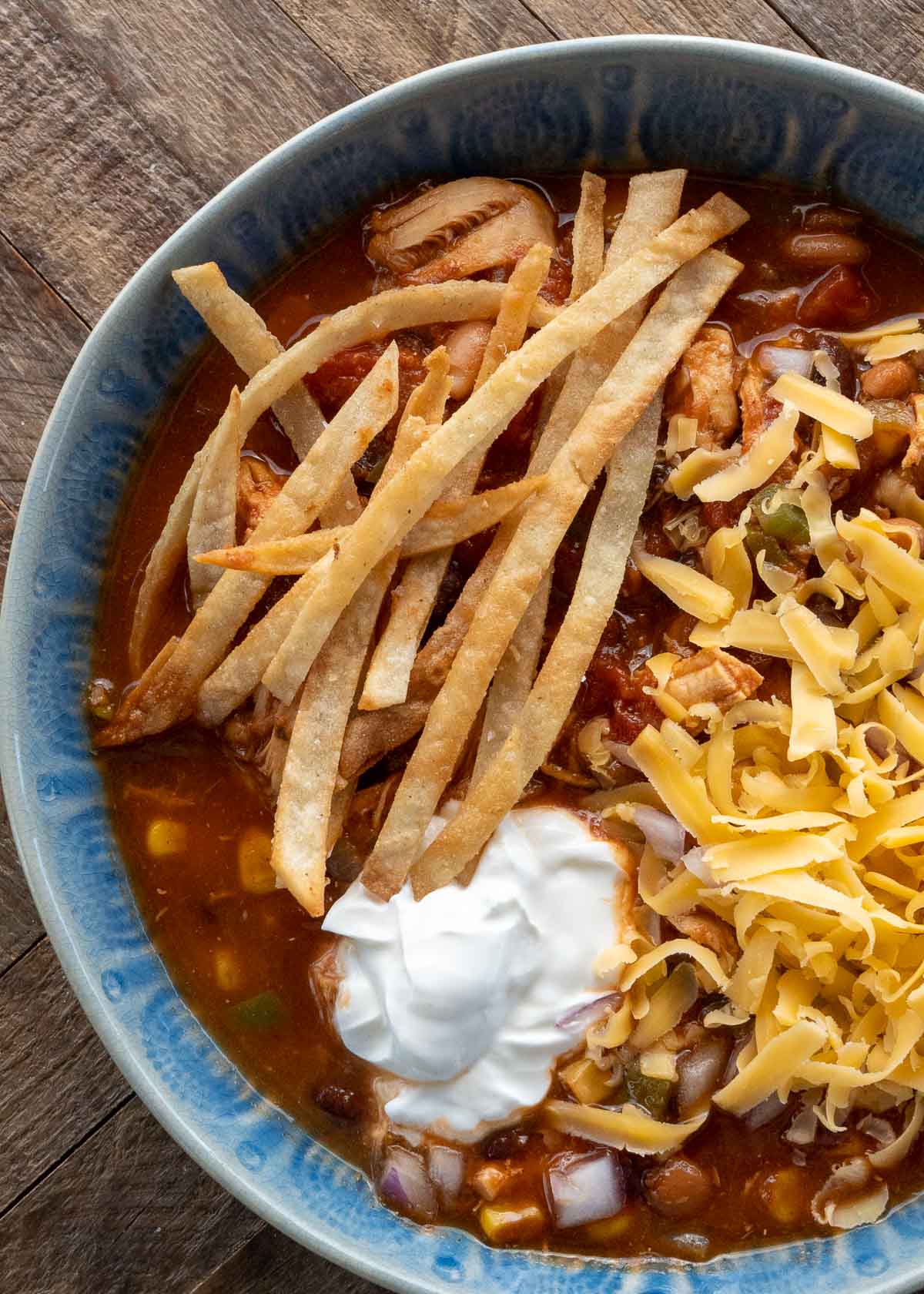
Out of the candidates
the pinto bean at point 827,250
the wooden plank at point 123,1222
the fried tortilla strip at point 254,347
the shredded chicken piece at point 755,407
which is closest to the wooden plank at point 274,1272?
the wooden plank at point 123,1222

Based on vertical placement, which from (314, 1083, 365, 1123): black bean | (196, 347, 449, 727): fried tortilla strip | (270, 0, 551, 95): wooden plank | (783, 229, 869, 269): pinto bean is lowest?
(314, 1083, 365, 1123): black bean

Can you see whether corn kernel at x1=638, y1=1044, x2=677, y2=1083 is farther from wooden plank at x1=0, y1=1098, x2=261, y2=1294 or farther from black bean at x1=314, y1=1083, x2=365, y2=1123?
wooden plank at x1=0, y1=1098, x2=261, y2=1294

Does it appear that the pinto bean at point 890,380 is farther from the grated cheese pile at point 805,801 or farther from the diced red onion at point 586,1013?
the diced red onion at point 586,1013

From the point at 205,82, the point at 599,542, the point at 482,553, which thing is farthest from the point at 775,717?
the point at 205,82

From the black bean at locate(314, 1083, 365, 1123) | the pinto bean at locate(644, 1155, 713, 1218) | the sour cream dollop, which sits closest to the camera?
the sour cream dollop

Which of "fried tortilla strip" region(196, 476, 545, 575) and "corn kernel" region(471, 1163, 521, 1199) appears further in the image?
"corn kernel" region(471, 1163, 521, 1199)

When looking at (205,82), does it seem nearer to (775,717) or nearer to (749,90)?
(749,90)

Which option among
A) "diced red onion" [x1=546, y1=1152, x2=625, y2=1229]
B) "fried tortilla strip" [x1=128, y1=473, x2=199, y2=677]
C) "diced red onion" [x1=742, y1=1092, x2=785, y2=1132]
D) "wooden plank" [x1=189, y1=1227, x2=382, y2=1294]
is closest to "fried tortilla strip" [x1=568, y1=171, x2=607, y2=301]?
"fried tortilla strip" [x1=128, y1=473, x2=199, y2=677]
